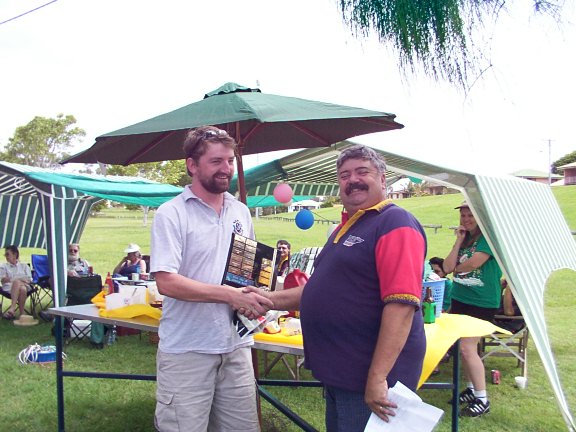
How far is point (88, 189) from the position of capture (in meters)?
6.87

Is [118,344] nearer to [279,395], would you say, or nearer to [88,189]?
[88,189]

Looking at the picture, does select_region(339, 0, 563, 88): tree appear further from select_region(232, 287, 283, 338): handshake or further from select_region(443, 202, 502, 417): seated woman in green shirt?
select_region(443, 202, 502, 417): seated woman in green shirt

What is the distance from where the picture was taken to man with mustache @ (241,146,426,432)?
5.71ft

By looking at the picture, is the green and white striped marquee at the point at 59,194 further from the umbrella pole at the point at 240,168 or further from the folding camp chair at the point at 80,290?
the umbrella pole at the point at 240,168

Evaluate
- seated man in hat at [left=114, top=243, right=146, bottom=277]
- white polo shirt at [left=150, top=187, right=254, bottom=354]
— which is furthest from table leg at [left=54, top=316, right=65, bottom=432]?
seated man in hat at [left=114, top=243, right=146, bottom=277]

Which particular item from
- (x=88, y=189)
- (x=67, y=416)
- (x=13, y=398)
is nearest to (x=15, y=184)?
(x=88, y=189)

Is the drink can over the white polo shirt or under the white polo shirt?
under

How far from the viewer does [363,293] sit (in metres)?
1.83

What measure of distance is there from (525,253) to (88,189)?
5291 mm

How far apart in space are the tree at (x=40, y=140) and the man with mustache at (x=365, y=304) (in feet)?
166

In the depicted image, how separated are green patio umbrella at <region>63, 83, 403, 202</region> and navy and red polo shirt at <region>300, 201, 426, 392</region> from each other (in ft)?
2.90

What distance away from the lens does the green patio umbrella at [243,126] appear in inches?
104

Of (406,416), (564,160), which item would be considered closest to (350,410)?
(406,416)

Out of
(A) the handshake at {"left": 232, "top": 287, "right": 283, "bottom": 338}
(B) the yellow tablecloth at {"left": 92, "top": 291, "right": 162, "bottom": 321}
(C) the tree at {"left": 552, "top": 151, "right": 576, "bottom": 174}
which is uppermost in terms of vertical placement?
(C) the tree at {"left": 552, "top": 151, "right": 576, "bottom": 174}
